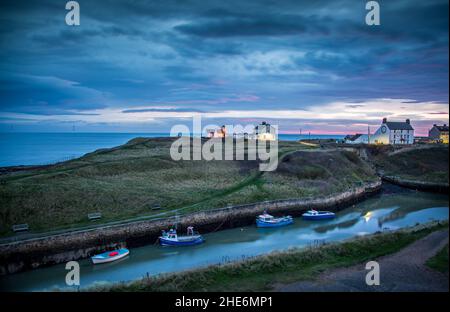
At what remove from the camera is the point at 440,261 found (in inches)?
914

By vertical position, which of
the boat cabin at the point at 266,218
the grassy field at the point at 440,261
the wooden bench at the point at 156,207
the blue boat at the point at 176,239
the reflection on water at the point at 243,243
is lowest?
the reflection on water at the point at 243,243

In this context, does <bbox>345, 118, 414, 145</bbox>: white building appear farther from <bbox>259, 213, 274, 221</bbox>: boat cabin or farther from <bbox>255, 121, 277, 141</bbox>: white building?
<bbox>259, 213, 274, 221</bbox>: boat cabin

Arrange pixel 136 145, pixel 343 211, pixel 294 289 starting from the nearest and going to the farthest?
pixel 294 289, pixel 343 211, pixel 136 145

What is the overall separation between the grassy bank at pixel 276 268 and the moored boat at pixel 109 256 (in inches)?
321

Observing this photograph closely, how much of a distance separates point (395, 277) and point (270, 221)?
2088cm

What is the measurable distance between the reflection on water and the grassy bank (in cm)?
539

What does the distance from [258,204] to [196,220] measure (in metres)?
10.3

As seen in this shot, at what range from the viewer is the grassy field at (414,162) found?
75544mm

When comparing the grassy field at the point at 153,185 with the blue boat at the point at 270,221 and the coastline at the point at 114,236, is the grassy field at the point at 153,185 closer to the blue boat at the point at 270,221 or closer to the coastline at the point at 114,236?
the coastline at the point at 114,236

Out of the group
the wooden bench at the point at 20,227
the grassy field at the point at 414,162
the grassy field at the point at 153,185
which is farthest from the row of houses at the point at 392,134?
the wooden bench at the point at 20,227

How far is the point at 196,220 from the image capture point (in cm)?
4078
